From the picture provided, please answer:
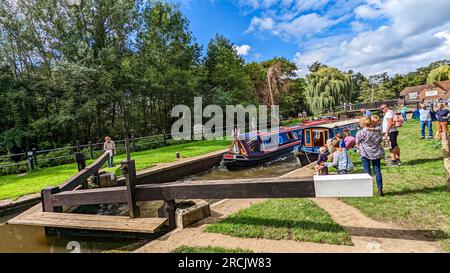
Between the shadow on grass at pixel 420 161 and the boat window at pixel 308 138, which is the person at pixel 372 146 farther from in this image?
the boat window at pixel 308 138

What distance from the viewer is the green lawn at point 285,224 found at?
3660 millimetres

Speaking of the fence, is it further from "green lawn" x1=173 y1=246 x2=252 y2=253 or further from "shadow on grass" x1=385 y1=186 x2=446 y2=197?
"shadow on grass" x1=385 y1=186 x2=446 y2=197

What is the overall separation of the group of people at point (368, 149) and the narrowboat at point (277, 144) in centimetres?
191

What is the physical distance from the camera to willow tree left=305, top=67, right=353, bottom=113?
3556cm

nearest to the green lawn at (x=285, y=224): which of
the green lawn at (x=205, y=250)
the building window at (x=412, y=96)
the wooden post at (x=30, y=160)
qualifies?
the green lawn at (x=205, y=250)

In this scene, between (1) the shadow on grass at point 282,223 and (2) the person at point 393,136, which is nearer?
(1) the shadow on grass at point 282,223

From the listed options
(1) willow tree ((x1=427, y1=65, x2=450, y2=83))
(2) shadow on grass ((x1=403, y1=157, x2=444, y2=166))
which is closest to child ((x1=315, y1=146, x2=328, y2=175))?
(2) shadow on grass ((x1=403, y1=157, x2=444, y2=166))

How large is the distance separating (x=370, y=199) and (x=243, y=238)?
8.76 feet

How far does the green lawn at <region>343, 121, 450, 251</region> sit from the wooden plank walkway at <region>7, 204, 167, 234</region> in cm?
365

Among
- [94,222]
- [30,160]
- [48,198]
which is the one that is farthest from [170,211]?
[30,160]

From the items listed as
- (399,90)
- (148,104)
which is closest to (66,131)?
(148,104)

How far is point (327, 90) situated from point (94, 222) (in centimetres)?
3549

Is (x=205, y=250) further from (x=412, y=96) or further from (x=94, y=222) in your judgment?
(x=412, y=96)
